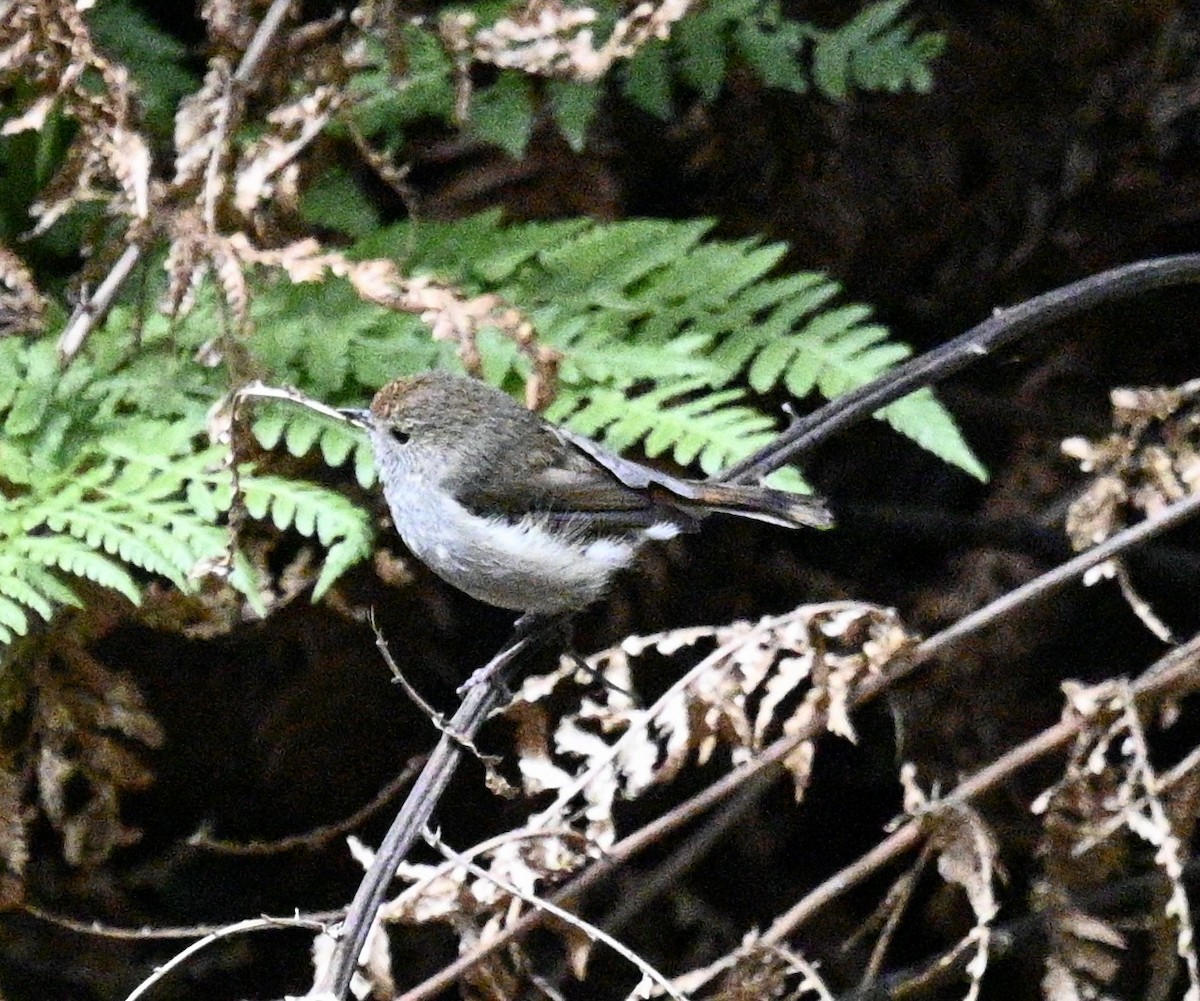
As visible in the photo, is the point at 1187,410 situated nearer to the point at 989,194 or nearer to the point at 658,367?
the point at 989,194

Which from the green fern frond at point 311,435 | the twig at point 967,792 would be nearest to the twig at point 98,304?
the green fern frond at point 311,435

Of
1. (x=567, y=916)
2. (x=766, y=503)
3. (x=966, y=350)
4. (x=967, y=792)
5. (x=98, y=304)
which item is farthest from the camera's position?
(x=98, y=304)

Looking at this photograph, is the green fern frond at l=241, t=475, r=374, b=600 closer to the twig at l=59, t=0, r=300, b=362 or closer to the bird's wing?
the bird's wing

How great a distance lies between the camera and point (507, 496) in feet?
10.0

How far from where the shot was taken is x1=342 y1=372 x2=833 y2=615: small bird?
9.45ft

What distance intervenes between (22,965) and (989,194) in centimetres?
308

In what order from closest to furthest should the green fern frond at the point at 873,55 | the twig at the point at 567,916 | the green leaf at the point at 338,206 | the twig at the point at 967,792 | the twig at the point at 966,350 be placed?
the twig at the point at 567,916, the twig at the point at 966,350, the twig at the point at 967,792, the green fern frond at the point at 873,55, the green leaf at the point at 338,206

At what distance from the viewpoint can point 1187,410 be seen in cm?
445

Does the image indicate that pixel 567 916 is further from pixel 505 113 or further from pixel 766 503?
pixel 505 113

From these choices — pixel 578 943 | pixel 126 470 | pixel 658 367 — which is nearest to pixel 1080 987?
pixel 578 943

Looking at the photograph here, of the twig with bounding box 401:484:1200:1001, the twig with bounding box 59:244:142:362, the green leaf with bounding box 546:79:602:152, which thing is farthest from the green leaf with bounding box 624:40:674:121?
the twig with bounding box 401:484:1200:1001

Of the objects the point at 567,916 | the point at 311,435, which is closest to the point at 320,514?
the point at 311,435

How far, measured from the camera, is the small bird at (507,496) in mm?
2881

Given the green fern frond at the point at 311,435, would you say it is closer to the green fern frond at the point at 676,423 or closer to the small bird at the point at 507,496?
the small bird at the point at 507,496
